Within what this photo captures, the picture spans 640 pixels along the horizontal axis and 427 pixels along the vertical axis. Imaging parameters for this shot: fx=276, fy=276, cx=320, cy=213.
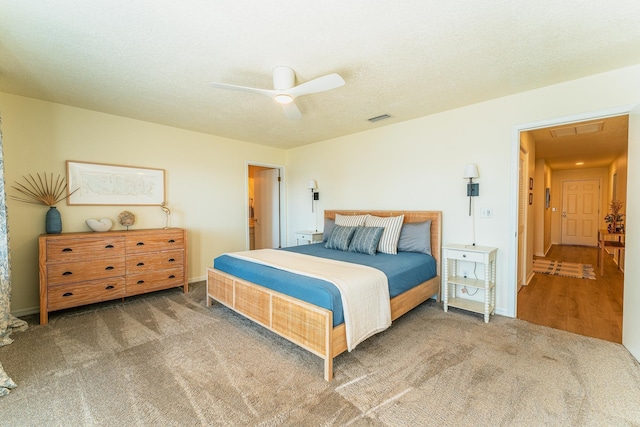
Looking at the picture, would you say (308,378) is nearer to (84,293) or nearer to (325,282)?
(325,282)

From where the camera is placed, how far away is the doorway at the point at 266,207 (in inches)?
233

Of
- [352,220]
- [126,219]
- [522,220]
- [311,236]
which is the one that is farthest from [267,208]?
[522,220]

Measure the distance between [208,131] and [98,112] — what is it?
1.39 meters

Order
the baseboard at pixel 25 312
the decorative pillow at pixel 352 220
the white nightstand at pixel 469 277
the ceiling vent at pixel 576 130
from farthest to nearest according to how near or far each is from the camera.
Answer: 1. the decorative pillow at pixel 352 220
2. the ceiling vent at pixel 576 130
3. the baseboard at pixel 25 312
4. the white nightstand at pixel 469 277

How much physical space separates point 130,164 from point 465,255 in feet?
14.8

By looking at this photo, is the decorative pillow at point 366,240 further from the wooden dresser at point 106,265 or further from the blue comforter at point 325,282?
the wooden dresser at point 106,265

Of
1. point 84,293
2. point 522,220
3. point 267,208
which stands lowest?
point 84,293

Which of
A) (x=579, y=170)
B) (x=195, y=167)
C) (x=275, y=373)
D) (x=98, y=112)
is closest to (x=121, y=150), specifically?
(x=98, y=112)

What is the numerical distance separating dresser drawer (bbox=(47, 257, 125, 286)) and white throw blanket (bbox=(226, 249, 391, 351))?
1.93 meters

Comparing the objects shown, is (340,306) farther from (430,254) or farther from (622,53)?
(622,53)

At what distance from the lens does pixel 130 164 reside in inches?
153

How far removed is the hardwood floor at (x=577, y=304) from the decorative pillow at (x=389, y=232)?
1.59m

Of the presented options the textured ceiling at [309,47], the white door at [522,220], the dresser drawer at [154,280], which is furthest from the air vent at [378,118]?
the dresser drawer at [154,280]

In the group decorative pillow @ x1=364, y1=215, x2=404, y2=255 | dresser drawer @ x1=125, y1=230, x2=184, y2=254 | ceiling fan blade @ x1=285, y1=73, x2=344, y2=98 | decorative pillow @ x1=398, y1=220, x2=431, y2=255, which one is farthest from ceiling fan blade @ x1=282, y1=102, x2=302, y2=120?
dresser drawer @ x1=125, y1=230, x2=184, y2=254
